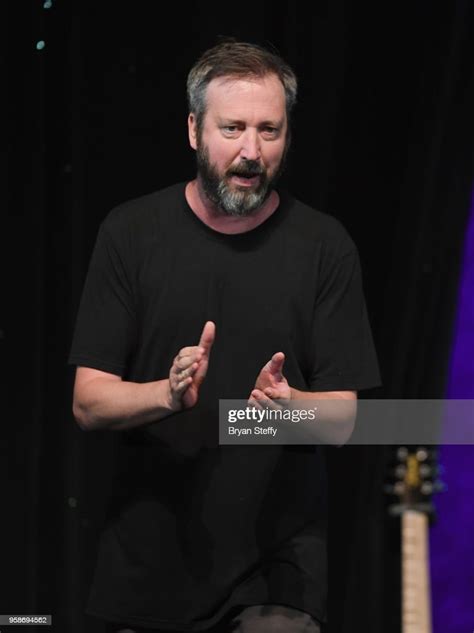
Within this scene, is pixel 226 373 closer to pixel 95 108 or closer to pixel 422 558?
pixel 422 558

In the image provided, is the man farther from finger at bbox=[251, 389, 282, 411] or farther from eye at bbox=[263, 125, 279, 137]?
finger at bbox=[251, 389, 282, 411]

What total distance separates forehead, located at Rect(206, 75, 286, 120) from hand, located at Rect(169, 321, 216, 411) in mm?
458

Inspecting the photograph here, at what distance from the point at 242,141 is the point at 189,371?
505 mm

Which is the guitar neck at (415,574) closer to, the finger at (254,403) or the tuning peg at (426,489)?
the tuning peg at (426,489)

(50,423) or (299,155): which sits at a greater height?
(299,155)

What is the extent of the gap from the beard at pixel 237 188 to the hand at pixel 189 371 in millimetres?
309

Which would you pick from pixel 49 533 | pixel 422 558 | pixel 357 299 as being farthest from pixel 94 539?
pixel 422 558

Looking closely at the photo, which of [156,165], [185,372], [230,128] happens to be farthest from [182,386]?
[156,165]

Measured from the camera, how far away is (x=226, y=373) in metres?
2.87

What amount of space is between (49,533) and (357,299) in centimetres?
122

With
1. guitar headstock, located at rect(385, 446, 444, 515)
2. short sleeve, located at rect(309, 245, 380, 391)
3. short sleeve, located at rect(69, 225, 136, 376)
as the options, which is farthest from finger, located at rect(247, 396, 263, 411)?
guitar headstock, located at rect(385, 446, 444, 515)

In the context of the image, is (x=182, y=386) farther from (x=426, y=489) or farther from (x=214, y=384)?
(x=426, y=489)

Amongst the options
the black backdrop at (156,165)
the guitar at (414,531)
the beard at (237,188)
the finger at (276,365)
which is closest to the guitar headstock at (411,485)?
the guitar at (414,531)

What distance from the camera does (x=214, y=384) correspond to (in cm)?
287
